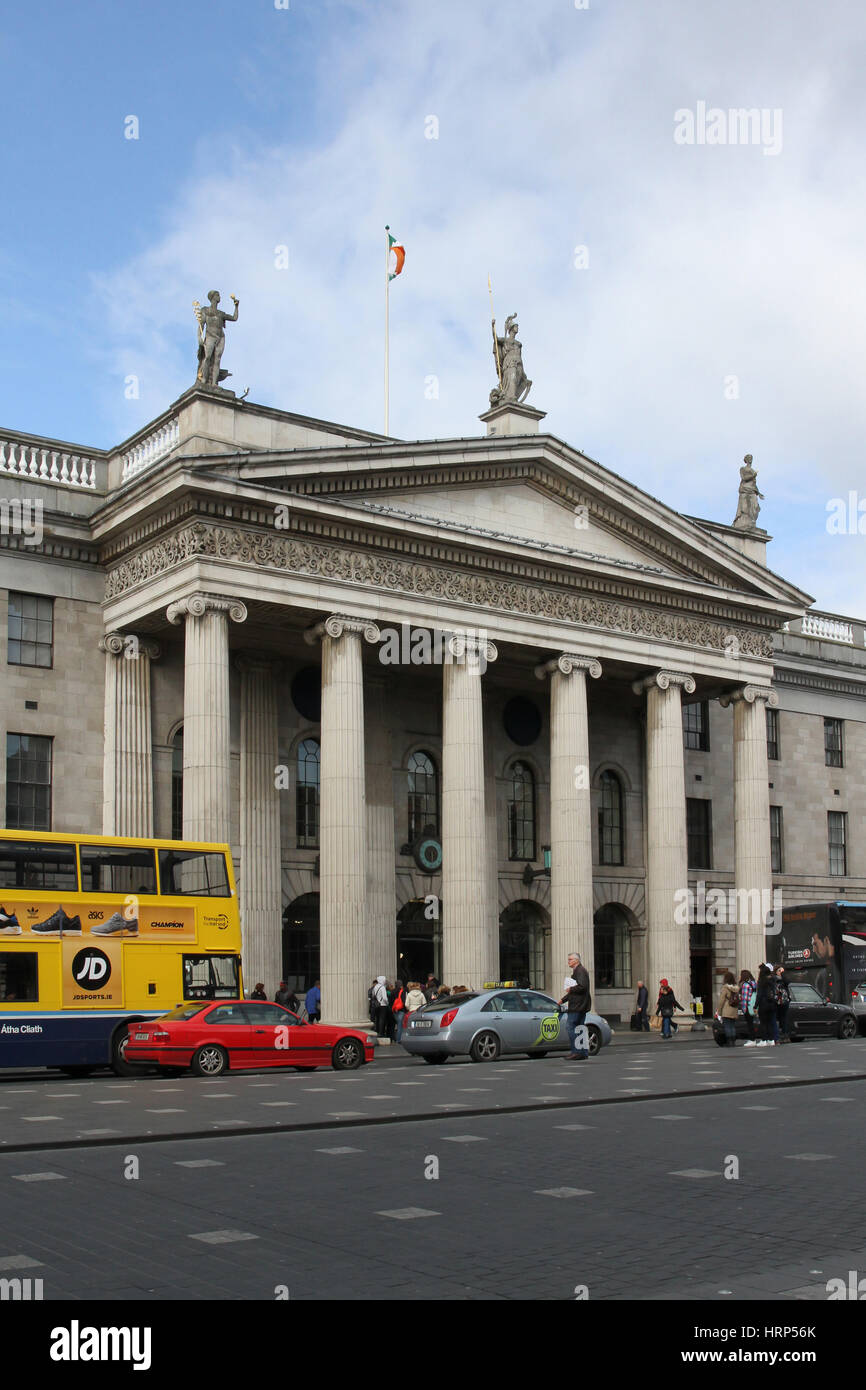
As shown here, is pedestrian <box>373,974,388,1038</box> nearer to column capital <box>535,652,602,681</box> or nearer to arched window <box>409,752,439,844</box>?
arched window <box>409,752,439,844</box>

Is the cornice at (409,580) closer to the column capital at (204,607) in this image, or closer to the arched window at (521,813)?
the column capital at (204,607)

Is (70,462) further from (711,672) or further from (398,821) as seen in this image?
(711,672)

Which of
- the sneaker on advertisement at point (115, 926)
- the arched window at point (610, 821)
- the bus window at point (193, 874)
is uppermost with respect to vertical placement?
the arched window at point (610, 821)

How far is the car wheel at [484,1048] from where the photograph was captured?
27875 millimetres

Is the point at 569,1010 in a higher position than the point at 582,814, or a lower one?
lower

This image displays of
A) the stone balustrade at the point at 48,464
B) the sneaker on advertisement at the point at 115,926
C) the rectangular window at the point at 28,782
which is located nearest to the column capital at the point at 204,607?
the rectangular window at the point at 28,782

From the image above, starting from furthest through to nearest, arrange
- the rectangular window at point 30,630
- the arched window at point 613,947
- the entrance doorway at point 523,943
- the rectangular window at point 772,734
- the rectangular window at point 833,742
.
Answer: the rectangular window at point 833,742 → the rectangular window at point 772,734 → the arched window at point 613,947 → the entrance doorway at point 523,943 → the rectangular window at point 30,630

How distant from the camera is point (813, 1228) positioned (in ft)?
33.3

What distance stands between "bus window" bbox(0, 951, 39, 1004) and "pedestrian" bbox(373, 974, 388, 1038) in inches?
484

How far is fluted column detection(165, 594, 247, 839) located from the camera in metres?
32.5

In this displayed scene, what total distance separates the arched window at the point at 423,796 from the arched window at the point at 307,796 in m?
3.36

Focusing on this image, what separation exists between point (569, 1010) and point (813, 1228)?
18.6m

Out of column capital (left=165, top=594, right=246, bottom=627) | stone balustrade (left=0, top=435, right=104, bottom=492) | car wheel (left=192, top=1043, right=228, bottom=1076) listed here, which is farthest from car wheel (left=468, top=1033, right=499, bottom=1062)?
stone balustrade (left=0, top=435, right=104, bottom=492)
